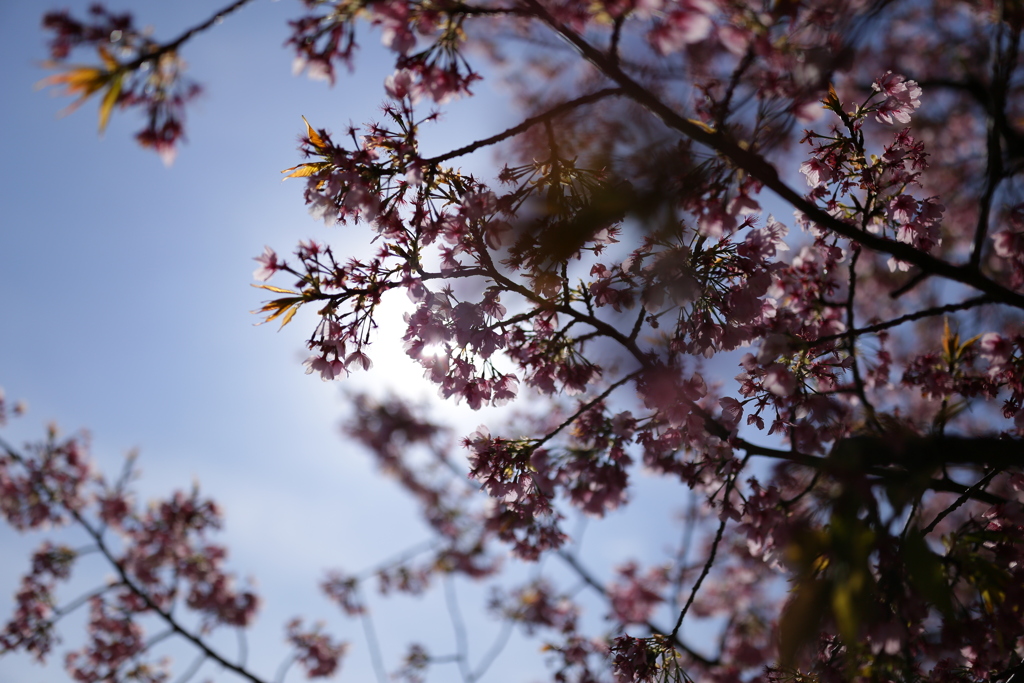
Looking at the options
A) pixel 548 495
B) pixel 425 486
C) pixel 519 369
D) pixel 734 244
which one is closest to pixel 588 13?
pixel 734 244

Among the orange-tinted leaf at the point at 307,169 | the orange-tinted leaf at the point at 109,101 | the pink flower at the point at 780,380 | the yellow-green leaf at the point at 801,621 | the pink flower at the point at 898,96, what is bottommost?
the yellow-green leaf at the point at 801,621

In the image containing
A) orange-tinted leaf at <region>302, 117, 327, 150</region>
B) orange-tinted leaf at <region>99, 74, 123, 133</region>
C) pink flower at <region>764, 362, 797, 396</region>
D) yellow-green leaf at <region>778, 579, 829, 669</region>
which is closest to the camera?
yellow-green leaf at <region>778, 579, 829, 669</region>

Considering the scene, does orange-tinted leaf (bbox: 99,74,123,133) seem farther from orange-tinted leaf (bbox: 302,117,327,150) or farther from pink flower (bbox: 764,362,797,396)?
pink flower (bbox: 764,362,797,396)

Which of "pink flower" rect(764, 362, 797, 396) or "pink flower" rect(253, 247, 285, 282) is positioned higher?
"pink flower" rect(253, 247, 285, 282)

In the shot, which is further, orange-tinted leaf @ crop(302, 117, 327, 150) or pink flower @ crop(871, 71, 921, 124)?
pink flower @ crop(871, 71, 921, 124)

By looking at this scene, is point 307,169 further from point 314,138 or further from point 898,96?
point 898,96

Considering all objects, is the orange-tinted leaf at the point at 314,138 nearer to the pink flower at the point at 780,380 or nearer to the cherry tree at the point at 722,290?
the cherry tree at the point at 722,290

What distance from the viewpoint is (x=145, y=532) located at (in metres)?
6.86

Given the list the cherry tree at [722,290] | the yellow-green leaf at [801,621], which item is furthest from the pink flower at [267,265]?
the yellow-green leaf at [801,621]

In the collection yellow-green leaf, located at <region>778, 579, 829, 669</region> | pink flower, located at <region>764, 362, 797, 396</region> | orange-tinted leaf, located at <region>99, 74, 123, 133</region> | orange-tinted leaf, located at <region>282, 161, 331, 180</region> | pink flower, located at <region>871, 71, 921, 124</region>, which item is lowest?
yellow-green leaf, located at <region>778, 579, 829, 669</region>

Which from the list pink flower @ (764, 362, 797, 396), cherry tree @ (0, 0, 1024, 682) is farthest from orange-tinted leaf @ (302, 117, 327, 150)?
pink flower @ (764, 362, 797, 396)

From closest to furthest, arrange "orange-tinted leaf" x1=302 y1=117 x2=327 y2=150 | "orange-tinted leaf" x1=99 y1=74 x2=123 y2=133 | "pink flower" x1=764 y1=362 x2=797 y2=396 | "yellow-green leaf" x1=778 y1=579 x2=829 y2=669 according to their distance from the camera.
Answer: "yellow-green leaf" x1=778 y1=579 x2=829 y2=669 → "orange-tinted leaf" x1=99 y1=74 x2=123 y2=133 → "orange-tinted leaf" x1=302 y1=117 x2=327 y2=150 → "pink flower" x1=764 y1=362 x2=797 y2=396

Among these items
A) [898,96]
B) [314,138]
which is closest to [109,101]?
[314,138]

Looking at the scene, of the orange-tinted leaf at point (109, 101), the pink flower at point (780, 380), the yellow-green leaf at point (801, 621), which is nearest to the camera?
the yellow-green leaf at point (801, 621)
